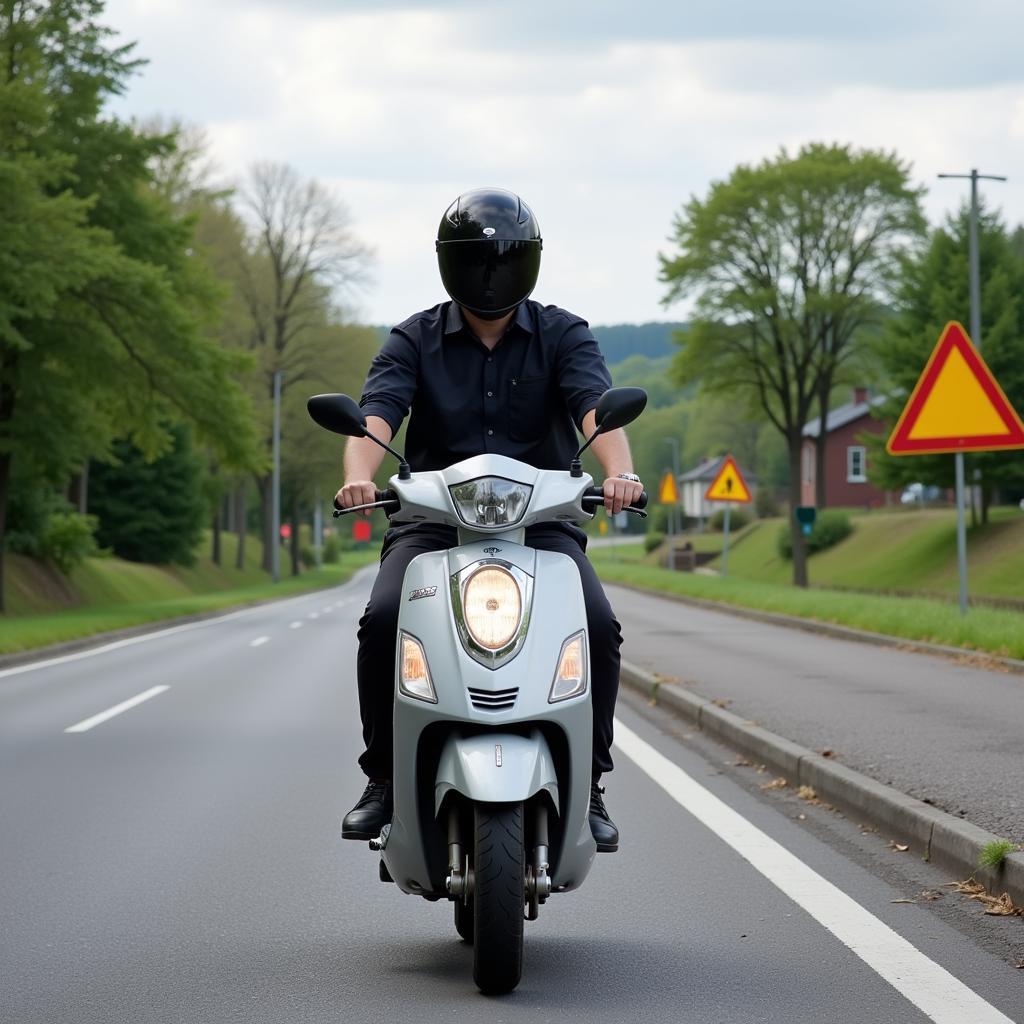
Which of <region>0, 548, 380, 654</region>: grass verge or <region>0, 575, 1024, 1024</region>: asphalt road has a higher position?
<region>0, 575, 1024, 1024</region>: asphalt road

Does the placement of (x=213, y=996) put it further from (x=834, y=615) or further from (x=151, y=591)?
(x=151, y=591)

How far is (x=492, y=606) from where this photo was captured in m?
3.92

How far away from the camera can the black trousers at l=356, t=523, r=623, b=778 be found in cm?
418

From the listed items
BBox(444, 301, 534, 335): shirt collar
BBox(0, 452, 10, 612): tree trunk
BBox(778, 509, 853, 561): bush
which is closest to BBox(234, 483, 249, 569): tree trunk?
BBox(778, 509, 853, 561): bush

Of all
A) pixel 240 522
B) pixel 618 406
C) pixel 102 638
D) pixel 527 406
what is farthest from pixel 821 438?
pixel 618 406

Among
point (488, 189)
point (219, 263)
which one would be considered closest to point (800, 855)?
point (488, 189)

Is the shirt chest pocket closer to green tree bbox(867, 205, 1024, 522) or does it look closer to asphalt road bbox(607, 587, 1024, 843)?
asphalt road bbox(607, 587, 1024, 843)

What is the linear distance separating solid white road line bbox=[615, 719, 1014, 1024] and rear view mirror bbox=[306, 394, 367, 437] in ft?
6.89

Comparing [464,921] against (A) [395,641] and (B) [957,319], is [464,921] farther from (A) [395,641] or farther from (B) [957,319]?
(B) [957,319]

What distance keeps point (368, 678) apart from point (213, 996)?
937 millimetres

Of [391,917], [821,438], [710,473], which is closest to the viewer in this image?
[391,917]

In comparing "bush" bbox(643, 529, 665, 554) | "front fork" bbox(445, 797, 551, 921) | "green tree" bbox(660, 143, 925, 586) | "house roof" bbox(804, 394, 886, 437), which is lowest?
"bush" bbox(643, 529, 665, 554)

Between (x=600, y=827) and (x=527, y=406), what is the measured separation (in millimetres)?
1262

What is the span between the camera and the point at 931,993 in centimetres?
404
